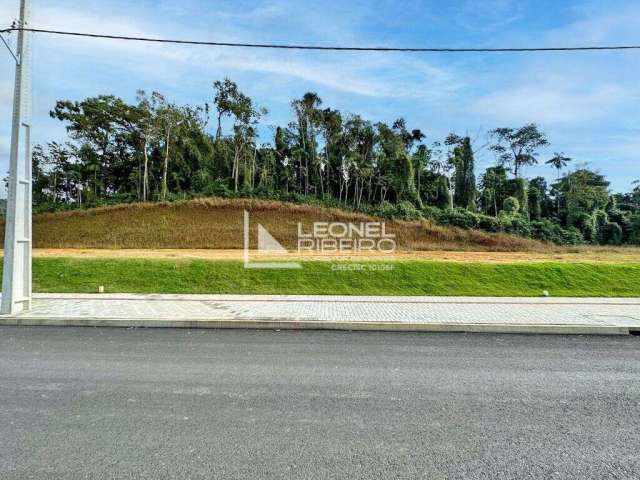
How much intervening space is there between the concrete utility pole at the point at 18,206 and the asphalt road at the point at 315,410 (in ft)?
7.24

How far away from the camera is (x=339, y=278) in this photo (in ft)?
44.8

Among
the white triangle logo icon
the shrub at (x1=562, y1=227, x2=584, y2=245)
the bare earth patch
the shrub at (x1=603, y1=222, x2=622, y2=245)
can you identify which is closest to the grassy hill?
the white triangle logo icon

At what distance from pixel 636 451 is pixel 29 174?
36.0ft

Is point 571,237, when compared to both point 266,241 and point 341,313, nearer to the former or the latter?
point 266,241

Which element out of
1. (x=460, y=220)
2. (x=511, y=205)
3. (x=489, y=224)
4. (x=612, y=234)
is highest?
(x=511, y=205)

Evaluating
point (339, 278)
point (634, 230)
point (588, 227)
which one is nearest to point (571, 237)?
point (588, 227)

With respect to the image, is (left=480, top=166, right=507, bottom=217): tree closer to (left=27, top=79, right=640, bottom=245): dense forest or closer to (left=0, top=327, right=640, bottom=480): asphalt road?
(left=27, top=79, right=640, bottom=245): dense forest

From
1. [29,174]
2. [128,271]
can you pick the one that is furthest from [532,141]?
[29,174]

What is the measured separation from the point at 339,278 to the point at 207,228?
17.8 metres

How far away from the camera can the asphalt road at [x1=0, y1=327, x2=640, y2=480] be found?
3.10 meters

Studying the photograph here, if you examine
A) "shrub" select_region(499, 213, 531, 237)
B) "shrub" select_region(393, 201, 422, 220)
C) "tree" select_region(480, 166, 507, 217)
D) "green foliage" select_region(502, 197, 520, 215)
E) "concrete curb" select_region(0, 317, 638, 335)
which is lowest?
"concrete curb" select_region(0, 317, 638, 335)

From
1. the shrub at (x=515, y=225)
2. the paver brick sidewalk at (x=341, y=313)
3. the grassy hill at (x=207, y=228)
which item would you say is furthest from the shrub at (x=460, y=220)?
the paver brick sidewalk at (x=341, y=313)

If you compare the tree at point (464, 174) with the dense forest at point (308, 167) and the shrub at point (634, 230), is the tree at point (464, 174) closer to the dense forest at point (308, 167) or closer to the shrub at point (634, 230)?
the dense forest at point (308, 167)

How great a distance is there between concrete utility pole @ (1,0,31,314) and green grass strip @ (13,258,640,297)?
3.33m
